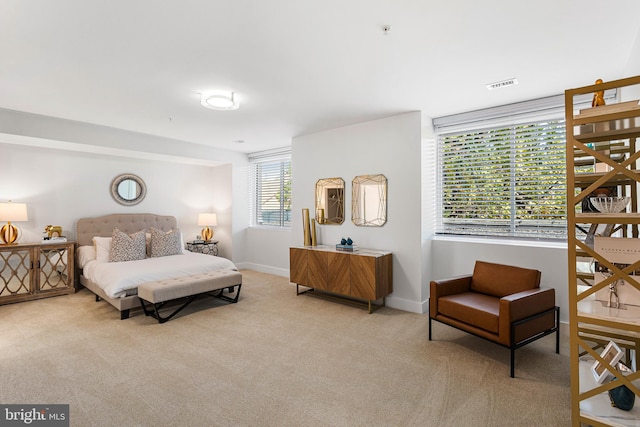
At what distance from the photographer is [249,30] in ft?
7.24

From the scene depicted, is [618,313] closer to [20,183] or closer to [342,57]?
[342,57]

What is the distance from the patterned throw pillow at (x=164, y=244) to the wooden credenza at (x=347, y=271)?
212cm

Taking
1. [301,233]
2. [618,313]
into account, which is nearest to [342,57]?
[618,313]

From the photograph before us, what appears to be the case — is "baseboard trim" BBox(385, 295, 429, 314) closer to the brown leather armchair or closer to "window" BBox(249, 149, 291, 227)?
the brown leather armchair

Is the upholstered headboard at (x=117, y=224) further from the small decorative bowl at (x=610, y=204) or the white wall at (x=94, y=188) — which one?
the small decorative bowl at (x=610, y=204)

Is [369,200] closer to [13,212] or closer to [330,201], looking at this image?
[330,201]

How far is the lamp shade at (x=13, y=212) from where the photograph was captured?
4.31 meters

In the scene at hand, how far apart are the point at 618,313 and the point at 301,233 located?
415cm

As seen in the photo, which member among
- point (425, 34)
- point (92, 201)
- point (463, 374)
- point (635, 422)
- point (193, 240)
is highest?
point (425, 34)

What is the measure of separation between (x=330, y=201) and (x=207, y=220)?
3023mm

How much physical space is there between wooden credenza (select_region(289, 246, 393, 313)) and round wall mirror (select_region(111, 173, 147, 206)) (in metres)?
3.34

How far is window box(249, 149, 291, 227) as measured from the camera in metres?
6.32

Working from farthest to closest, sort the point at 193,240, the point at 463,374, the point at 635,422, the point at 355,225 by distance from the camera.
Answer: the point at 193,240
the point at 355,225
the point at 463,374
the point at 635,422

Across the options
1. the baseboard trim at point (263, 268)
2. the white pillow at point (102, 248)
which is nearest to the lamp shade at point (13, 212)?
the white pillow at point (102, 248)
